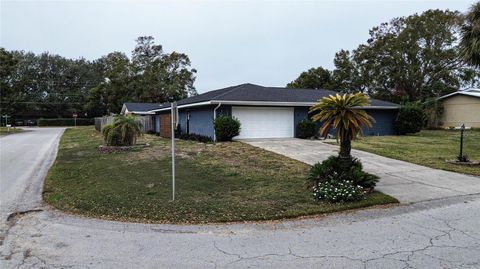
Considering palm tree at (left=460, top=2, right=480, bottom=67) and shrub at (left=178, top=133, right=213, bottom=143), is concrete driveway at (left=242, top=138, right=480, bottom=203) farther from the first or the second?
shrub at (left=178, top=133, right=213, bottom=143)

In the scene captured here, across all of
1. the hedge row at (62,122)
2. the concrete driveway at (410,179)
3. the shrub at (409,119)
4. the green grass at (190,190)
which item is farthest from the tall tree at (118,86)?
the concrete driveway at (410,179)

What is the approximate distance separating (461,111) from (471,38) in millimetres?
21319

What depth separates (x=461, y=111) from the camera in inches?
1195

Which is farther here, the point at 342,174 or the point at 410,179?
the point at 410,179

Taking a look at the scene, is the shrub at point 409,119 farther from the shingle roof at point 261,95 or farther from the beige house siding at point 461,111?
the beige house siding at point 461,111

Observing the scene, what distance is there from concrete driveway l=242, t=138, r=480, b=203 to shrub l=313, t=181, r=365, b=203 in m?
0.93

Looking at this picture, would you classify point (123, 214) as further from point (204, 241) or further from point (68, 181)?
point (68, 181)

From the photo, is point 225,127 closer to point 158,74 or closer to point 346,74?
point 346,74

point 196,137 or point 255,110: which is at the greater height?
point 255,110

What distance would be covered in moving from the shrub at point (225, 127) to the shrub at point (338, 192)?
35.0 feet

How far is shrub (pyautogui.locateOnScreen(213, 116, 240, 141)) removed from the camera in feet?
58.6

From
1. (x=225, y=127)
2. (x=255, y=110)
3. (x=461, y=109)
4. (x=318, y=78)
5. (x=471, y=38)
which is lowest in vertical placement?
(x=225, y=127)

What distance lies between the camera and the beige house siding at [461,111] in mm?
29469

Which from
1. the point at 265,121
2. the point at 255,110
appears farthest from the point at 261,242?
the point at 265,121
